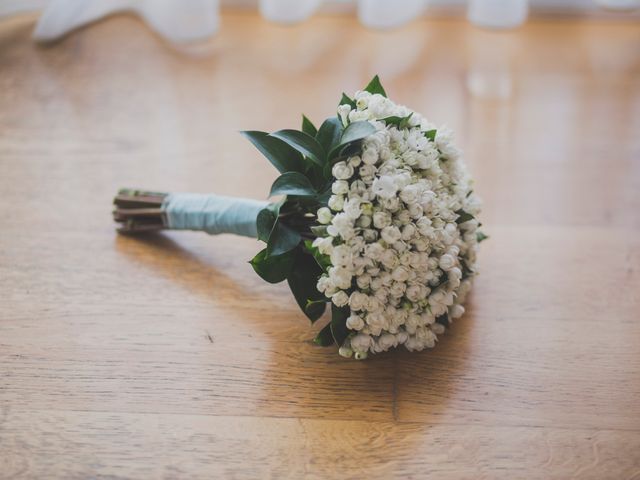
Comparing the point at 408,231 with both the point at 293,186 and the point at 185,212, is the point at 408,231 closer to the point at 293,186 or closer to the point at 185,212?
the point at 293,186

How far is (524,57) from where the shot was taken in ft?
6.28

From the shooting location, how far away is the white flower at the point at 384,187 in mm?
913

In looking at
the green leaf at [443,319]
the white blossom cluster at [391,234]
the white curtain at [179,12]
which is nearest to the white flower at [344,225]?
the white blossom cluster at [391,234]

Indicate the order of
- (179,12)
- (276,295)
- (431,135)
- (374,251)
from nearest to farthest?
(374,251) → (431,135) → (276,295) → (179,12)

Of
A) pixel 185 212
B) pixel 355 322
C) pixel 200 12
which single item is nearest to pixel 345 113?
pixel 355 322

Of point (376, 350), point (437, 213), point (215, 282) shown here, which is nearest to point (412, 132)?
point (437, 213)

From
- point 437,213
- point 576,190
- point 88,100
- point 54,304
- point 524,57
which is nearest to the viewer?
point 437,213

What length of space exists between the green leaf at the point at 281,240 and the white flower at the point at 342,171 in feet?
0.36

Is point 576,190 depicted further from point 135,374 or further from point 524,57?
point 135,374

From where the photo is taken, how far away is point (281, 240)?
99 cm

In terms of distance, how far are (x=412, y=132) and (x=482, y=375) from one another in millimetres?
318

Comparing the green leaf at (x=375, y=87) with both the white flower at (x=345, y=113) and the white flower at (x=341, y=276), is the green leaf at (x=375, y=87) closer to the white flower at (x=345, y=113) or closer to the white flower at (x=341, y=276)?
the white flower at (x=345, y=113)

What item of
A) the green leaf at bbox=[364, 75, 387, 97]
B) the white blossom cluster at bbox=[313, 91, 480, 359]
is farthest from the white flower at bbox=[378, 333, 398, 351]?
the green leaf at bbox=[364, 75, 387, 97]

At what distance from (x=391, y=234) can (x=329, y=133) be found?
0.17m
